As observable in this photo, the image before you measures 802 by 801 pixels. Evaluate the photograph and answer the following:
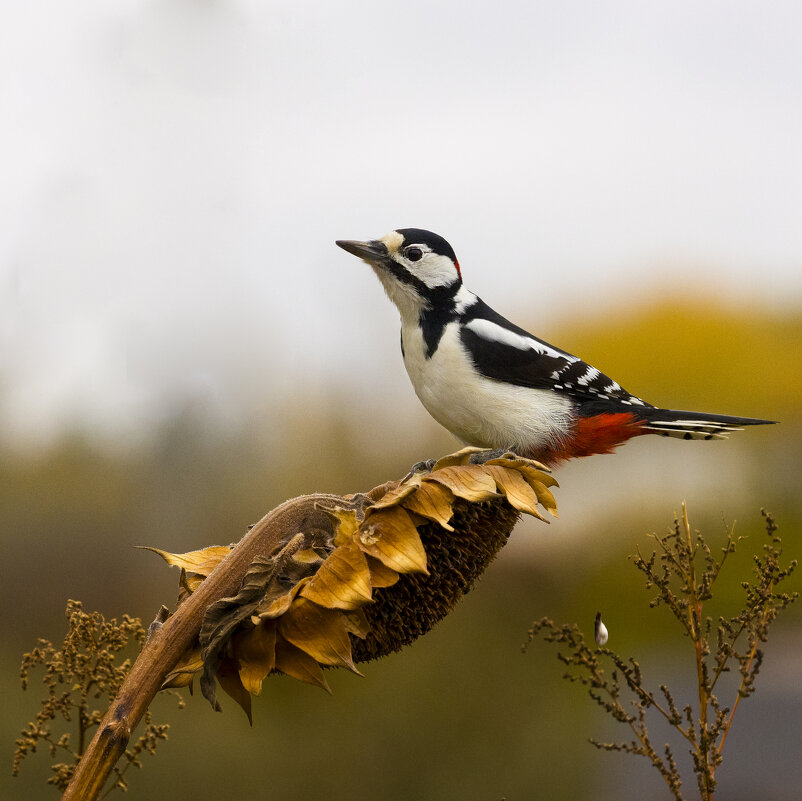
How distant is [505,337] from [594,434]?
11 centimetres

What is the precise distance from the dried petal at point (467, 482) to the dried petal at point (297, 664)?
119 millimetres

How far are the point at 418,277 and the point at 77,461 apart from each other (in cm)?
81

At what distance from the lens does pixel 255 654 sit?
0.49 metres

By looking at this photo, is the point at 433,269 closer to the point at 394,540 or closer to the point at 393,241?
the point at 393,241

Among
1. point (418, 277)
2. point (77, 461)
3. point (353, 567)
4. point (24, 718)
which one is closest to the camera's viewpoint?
point (353, 567)

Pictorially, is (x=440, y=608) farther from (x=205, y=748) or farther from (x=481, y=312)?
(x=205, y=748)

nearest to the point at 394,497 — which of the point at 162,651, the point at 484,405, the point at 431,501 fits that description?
the point at 431,501

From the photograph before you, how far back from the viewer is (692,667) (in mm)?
1290

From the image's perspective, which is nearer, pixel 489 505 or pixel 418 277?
pixel 489 505

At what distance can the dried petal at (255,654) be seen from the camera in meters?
0.48

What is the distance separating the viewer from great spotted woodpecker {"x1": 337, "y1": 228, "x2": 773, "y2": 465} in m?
0.73

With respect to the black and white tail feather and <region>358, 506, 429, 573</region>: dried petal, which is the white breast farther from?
<region>358, 506, 429, 573</region>: dried petal

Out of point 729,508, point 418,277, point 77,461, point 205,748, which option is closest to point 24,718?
point 205,748

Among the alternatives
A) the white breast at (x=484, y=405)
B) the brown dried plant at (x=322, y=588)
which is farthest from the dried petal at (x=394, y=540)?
the white breast at (x=484, y=405)
